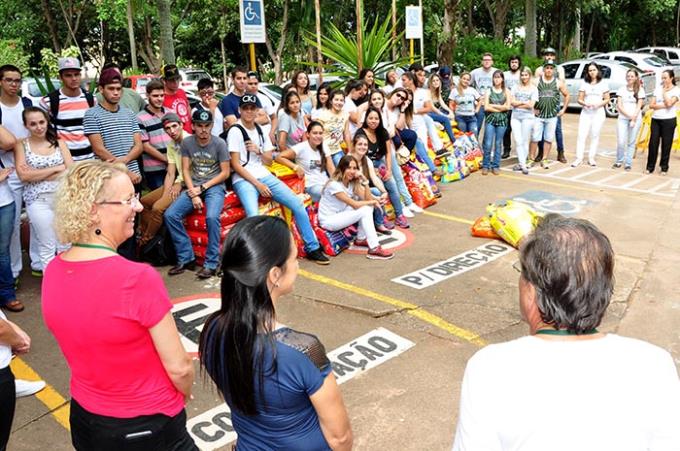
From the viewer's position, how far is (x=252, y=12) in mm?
8133

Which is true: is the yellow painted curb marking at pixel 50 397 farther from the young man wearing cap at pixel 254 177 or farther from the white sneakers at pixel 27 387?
the young man wearing cap at pixel 254 177

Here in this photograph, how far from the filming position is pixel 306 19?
765 inches

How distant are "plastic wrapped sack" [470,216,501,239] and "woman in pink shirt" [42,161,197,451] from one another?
5.19 m

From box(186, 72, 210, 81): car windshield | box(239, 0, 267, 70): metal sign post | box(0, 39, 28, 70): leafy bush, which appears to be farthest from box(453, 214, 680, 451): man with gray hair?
box(186, 72, 210, 81): car windshield

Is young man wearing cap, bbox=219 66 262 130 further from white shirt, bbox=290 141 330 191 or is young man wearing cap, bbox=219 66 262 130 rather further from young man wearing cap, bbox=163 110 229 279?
young man wearing cap, bbox=163 110 229 279

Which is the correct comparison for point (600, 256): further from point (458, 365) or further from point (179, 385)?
point (458, 365)

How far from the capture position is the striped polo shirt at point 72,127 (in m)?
5.71

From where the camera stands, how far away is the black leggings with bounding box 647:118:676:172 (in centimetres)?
Result: 979

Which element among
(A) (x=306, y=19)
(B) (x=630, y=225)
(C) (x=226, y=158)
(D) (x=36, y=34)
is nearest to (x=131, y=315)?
(C) (x=226, y=158)

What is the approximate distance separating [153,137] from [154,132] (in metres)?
0.06

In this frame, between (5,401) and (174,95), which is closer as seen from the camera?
(5,401)

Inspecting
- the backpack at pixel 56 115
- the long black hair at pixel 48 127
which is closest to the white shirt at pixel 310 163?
the backpack at pixel 56 115

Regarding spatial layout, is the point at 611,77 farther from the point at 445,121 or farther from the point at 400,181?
the point at 400,181

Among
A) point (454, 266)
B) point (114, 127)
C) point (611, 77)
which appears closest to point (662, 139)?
point (454, 266)
